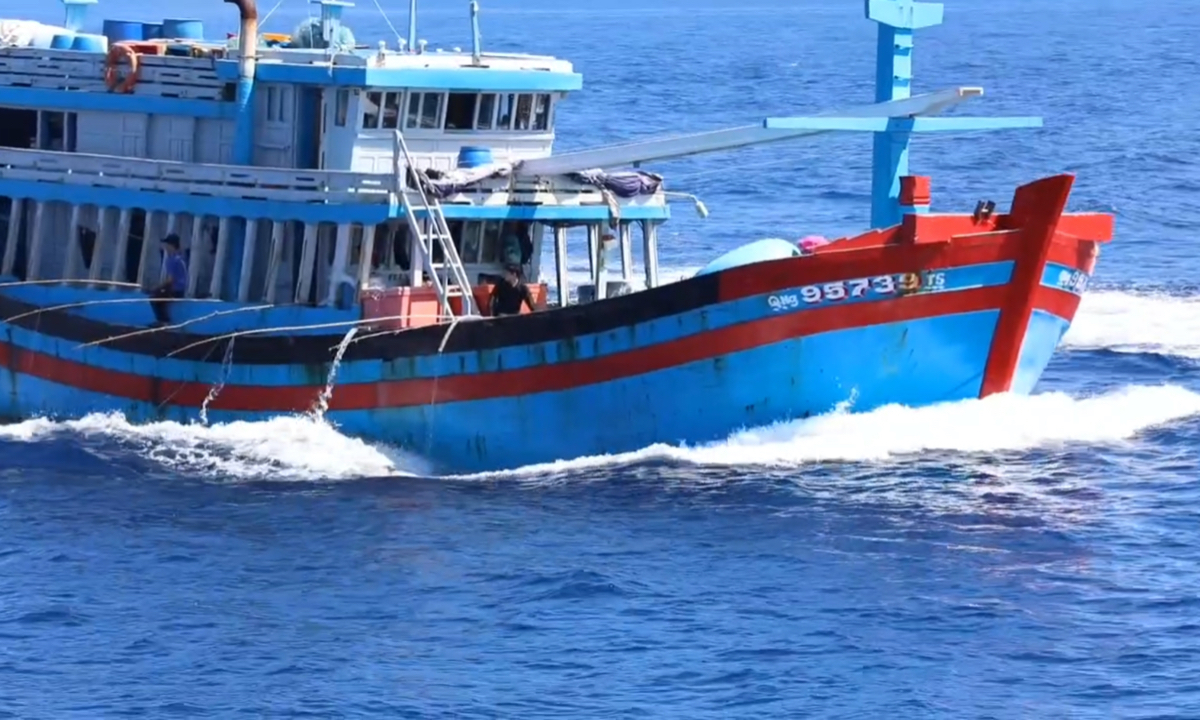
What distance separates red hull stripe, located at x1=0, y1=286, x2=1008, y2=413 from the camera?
26.7m

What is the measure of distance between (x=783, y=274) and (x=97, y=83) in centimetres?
1193

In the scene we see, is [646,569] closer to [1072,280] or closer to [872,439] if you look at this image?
[872,439]

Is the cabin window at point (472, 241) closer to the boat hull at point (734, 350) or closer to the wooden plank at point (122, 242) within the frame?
the boat hull at point (734, 350)

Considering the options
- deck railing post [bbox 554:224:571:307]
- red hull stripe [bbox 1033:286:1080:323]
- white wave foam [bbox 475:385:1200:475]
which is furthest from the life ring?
red hull stripe [bbox 1033:286:1080:323]

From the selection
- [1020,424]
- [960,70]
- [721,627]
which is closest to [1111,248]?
[1020,424]

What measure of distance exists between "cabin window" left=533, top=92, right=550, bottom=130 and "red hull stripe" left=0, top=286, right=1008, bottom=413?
515 cm

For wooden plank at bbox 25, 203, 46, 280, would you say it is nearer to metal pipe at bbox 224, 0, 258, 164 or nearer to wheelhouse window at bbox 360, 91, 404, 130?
metal pipe at bbox 224, 0, 258, 164

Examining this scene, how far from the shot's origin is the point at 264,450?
95.9ft

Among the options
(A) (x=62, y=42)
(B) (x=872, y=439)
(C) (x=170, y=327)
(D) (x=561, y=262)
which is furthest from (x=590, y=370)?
(A) (x=62, y=42)

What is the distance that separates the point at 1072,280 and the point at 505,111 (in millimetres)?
8262

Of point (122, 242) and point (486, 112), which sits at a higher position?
point (486, 112)

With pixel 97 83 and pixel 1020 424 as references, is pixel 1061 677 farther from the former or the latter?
pixel 97 83

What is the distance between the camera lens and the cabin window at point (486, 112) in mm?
31141

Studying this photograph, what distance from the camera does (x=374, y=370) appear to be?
1129 inches
